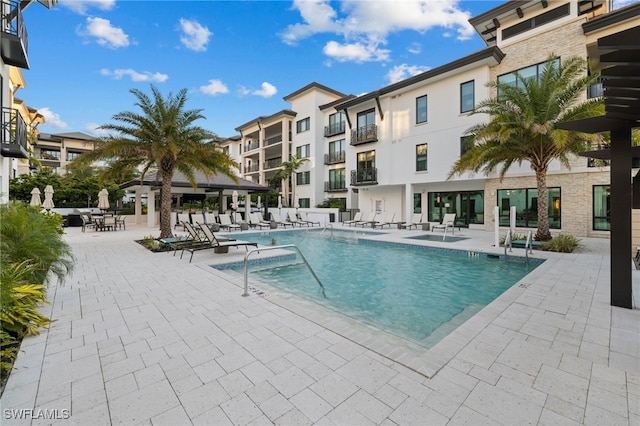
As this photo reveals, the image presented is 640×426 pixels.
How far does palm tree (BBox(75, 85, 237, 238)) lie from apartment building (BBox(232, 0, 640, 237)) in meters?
12.6

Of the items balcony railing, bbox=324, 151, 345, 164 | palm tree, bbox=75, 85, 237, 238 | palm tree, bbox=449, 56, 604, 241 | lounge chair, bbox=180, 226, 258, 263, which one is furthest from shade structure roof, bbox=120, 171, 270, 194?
palm tree, bbox=449, 56, 604, 241

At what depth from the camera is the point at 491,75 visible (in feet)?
57.3

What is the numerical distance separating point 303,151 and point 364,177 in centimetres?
1217

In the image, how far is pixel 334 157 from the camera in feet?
103

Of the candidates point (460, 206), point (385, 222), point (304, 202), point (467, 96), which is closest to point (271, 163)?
point (304, 202)

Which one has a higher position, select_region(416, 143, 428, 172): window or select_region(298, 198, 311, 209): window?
select_region(416, 143, 428, 172): window

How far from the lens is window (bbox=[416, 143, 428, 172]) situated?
2014 centimetres

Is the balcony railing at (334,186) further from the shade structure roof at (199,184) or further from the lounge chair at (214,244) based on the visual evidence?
the lounge chair at (214,244)

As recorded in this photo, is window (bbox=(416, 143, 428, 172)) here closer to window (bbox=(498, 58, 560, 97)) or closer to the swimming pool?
window (bbox=(498, 58, 560, 97))

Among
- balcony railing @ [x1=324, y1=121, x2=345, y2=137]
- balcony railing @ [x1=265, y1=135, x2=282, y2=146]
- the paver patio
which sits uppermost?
balcony railing @ [x1=265, y1=135, x2=282, y2=146]

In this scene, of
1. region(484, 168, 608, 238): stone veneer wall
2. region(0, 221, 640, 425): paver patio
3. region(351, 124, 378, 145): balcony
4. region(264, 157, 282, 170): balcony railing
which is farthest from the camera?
region(264, 157, 282, 170): balcony railing

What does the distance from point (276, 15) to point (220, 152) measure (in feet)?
26.3

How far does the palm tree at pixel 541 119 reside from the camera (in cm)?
1030

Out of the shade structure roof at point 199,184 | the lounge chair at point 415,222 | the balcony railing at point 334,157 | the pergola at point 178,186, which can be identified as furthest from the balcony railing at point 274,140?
the lounge chair at point 415,222
